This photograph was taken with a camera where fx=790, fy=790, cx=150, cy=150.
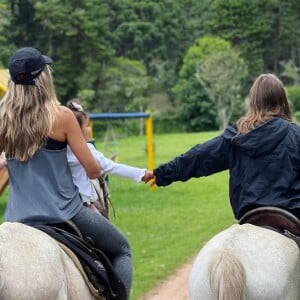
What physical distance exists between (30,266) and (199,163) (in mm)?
1720

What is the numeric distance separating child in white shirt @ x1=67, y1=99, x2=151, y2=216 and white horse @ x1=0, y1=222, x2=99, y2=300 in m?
0.64

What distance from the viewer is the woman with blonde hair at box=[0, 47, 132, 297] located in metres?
4.40

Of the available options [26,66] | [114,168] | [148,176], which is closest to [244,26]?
[148,176]

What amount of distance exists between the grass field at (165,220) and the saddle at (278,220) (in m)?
2.69

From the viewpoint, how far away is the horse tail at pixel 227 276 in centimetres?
395

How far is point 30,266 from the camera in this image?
388 centimetres

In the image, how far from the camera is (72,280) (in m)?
4.20

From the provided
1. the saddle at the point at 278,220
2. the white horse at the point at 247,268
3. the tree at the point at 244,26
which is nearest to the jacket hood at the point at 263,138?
the saddle at the point at 278,220

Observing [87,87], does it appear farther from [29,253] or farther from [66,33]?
[29,253]

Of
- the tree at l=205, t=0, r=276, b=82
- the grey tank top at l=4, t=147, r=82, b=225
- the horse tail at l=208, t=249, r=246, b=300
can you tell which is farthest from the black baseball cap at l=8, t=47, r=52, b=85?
the tree at l=205, t=0, r=276, b=82

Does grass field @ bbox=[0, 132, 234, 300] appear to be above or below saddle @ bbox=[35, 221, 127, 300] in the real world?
below

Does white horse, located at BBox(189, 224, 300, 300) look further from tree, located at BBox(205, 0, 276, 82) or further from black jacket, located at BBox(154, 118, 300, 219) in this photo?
tree, located at BBox(205, 0, 276, 82)

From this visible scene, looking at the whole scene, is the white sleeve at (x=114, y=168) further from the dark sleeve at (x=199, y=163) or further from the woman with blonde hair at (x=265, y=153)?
the woman with blonde hair at (x=265, y=153)

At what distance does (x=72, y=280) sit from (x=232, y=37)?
67614 millimetres
